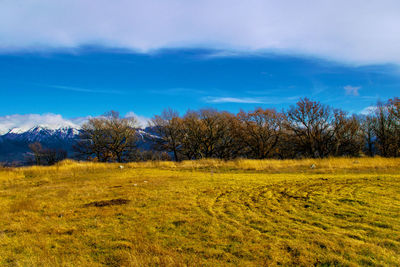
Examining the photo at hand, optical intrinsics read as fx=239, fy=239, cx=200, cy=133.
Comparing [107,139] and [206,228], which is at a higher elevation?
[107,139]

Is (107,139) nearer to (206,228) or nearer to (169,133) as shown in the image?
(169,133)

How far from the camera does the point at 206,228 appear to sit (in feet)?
16.2

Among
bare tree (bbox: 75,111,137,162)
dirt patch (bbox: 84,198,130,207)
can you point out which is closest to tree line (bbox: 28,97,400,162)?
bare tree (bbox: 75,111,137,162)

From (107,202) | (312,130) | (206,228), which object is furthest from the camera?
(312,130)

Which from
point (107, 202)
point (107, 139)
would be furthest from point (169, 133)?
point (107, 202)

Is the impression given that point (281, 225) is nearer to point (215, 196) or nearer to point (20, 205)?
point (215, 196)

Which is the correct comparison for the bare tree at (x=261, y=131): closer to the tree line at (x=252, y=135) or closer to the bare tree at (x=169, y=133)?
the tree line at (x=252, y=135)

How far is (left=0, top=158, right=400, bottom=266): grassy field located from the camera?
12.2 feet

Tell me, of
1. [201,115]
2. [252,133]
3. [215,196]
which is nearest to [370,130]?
[252,133]

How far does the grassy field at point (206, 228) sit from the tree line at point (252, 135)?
87.4 feet

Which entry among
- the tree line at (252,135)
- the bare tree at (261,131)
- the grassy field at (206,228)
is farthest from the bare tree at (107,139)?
the grassy field at (206,228)

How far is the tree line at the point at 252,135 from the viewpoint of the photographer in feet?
116

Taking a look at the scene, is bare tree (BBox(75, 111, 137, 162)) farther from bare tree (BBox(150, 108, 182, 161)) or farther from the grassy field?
the grassy field

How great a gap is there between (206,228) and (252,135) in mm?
36867
